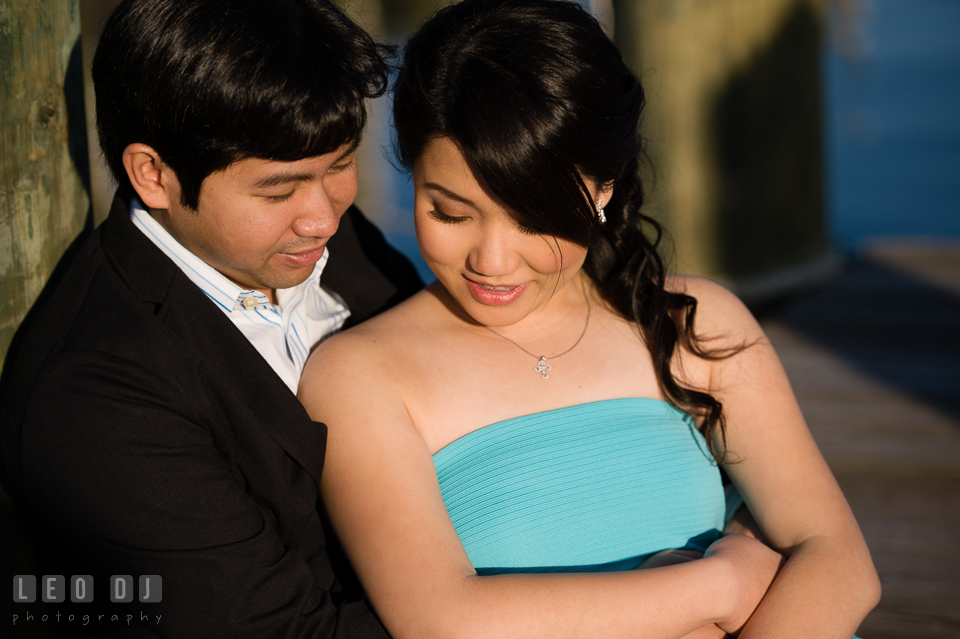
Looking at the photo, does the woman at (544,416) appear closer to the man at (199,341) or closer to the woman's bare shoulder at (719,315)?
the woman's bare shoulder at (719,315)

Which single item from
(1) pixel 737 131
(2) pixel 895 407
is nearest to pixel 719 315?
(2) pixel 895 407

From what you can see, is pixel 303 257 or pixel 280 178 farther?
pixel 303 257

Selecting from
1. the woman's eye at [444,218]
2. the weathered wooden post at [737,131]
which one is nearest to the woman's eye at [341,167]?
the woman's eye at [444,218]

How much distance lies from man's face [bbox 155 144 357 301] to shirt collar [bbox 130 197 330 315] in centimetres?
2

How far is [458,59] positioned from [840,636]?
1.28 metres

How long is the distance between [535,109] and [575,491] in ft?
2.42

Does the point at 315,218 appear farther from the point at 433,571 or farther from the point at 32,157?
the point at 433,571

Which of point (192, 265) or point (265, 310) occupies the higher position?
point (192, 265)

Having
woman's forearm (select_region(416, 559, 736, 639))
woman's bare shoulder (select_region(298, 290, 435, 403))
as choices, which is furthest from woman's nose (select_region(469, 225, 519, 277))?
woman's forearm (select_region(416, 559, 736, 639))

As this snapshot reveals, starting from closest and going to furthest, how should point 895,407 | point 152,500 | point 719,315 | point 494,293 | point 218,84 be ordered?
point 152,500 → point 218,84 → point 494,293 → point 719,315 → point 895,407

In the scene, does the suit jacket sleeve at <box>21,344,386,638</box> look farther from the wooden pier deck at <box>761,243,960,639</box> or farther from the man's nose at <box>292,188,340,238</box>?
the wooden pier deck at <box>761,243,960,639</box>

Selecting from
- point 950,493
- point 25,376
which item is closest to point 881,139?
point 950,493

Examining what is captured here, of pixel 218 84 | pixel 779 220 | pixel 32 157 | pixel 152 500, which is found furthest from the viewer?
pixel 779 220

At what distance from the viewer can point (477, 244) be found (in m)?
1.66
